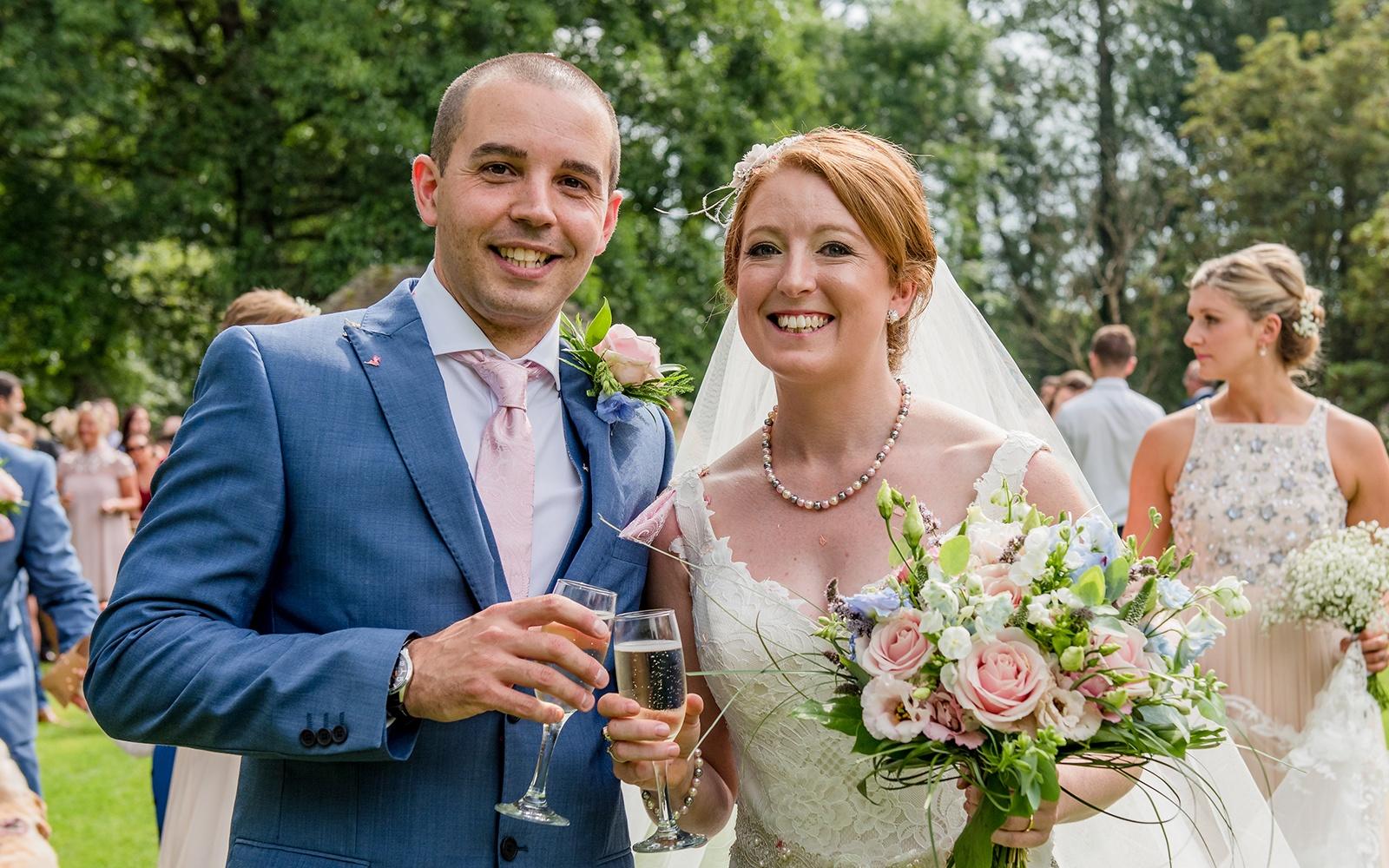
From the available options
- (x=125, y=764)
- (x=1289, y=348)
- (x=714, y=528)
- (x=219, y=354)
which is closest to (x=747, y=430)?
(x=714, y=528)

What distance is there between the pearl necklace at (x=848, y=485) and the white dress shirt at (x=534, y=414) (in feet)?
2.18

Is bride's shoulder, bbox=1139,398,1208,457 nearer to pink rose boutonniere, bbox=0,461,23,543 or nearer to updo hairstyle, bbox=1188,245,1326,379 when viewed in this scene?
updo hairstyle, bbox=1188,245,1326,379

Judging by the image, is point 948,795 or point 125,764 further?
point 125,764

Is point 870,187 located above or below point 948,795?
above

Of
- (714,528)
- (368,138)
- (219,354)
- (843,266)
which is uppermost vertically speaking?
(368,138)

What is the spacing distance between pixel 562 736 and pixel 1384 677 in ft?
15.0

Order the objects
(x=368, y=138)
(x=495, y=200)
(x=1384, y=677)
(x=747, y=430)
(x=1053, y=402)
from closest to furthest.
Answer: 1. (x=495, y=200)
2. (x=747, y=430)
3. (x=1384, y=677)
4. (x=1053, y=402)
5. (x=368, y=138)

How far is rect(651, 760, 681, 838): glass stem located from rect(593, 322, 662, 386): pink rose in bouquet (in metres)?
0.94

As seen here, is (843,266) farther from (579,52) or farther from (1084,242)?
(1084,242)

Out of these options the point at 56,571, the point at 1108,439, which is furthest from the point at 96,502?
the point at 1108,439

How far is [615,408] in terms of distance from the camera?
3.10m

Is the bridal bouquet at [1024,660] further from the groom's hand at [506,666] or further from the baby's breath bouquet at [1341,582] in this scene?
the baby's breath bouquet at [1341,582]

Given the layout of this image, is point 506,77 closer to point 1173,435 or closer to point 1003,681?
point 1003,681

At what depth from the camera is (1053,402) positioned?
14.7 metres
